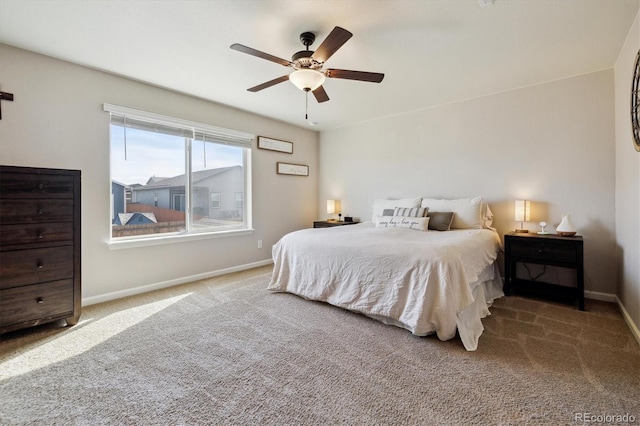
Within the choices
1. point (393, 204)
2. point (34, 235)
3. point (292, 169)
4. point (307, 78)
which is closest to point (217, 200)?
point (292, 169)

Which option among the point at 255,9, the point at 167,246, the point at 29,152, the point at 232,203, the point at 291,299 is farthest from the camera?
the point at 232,203

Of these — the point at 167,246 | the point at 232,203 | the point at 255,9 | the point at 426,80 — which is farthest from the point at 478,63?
the point at 167,246

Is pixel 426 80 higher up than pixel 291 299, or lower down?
higher up

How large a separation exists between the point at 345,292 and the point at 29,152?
316 centimetres

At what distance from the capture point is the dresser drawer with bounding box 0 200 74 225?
2.12 meters

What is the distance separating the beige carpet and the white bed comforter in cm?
14

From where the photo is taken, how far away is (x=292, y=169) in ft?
16.6

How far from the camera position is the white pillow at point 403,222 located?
3424 mm

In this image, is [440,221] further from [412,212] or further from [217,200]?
[217,200]

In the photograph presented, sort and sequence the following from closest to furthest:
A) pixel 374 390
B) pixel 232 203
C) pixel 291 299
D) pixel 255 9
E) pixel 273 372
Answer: pixel 374 390, pixel 273 372, pixel 255 9, pixel 291 299, pixel 232 203

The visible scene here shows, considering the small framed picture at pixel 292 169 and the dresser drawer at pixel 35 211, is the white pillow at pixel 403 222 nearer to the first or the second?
the small framed picture at pixel 292 169

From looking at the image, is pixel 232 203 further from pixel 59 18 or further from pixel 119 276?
pixel 59 18

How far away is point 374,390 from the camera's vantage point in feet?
5.27

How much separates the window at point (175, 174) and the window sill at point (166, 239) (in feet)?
0.28
